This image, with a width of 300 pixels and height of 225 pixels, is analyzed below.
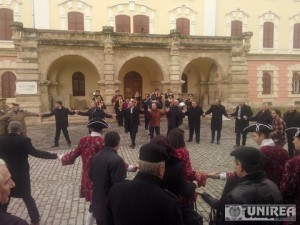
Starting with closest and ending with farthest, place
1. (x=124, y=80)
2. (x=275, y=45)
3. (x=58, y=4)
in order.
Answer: (x=58, y=4) < (x=124, y=80) < (x=275, y=45)

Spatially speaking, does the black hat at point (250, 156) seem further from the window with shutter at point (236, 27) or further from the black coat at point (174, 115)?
the window with shutter at point (236, 27)

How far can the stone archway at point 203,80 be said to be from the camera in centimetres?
2492

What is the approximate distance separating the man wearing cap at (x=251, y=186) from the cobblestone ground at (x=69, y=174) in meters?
2.94

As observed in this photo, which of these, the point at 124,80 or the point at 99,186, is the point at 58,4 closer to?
the point at 124,80

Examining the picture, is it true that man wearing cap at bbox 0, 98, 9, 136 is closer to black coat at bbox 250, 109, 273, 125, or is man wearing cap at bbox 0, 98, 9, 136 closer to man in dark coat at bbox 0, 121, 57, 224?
man in dark coat at bbox 0, 121, 57, 224

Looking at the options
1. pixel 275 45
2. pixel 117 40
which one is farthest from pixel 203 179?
pixel 275 45

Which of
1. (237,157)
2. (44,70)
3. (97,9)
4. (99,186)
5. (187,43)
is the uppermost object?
(97,9)

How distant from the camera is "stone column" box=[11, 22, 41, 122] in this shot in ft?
56.5

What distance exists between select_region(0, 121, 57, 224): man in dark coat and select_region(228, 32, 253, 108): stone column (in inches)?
705

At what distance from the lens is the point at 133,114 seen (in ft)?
40.3

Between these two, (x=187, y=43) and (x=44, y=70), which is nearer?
(x=44, y=70)

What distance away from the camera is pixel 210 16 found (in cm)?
2566

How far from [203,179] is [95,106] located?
8877mm

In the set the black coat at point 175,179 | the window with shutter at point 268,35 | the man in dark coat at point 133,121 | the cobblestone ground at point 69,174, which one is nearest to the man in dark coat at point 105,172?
the black coat at point 175,179
